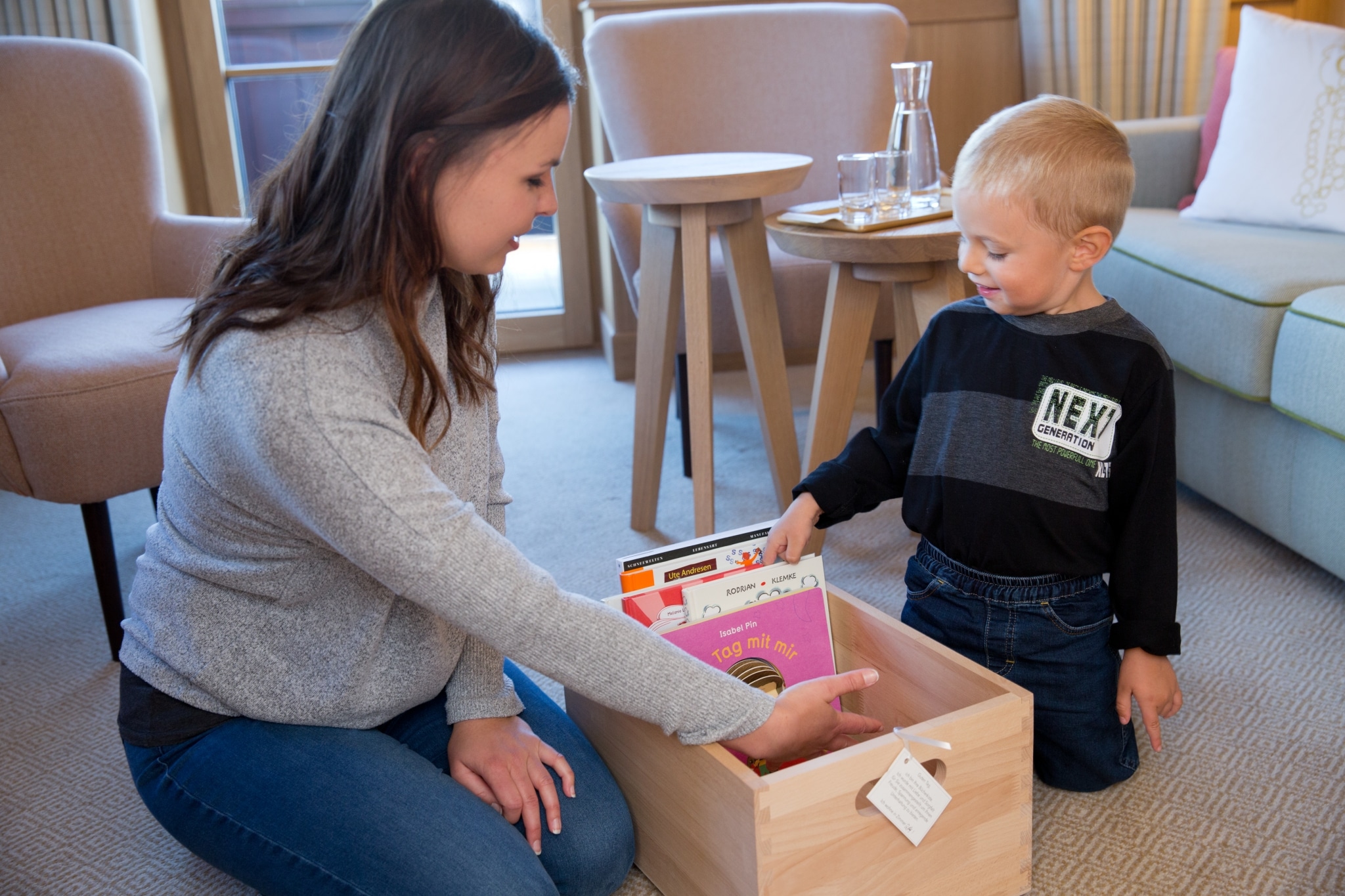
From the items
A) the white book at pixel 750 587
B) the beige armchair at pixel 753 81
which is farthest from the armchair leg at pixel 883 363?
the white book at pixel 750 587

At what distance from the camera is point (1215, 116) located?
215cm

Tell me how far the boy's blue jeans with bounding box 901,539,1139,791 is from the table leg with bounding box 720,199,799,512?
0.66 m

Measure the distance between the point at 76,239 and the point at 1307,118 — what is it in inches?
82.8

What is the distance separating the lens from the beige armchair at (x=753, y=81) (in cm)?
217

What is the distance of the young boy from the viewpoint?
1031mm

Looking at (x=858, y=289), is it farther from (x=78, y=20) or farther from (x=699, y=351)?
(x=78, y=20)

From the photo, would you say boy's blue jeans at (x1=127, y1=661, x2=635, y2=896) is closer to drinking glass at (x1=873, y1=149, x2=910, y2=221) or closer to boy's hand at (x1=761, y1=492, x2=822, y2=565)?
boy's hand at (x1=761, y1=492, x2=822, y2=565)

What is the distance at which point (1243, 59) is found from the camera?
204 centimetres

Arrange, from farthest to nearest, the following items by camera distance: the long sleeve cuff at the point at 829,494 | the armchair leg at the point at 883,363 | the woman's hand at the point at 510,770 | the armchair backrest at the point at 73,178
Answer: the armchair leg at the point at 883,363
the armchair backrest at the point at 73,178
the long sleeve cuff at the point at 829,494
the woman's hand at the point at 510,770

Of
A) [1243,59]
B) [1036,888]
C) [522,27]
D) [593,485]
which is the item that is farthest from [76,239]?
[1243,59]

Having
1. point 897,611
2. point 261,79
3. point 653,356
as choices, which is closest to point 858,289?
point 653,356

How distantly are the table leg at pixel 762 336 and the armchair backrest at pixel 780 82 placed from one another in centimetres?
59

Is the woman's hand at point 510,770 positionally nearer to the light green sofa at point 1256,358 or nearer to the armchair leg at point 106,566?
the armchair leg at point 106,566

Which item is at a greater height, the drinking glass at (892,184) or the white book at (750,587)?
the drinking glass at (892,184)
